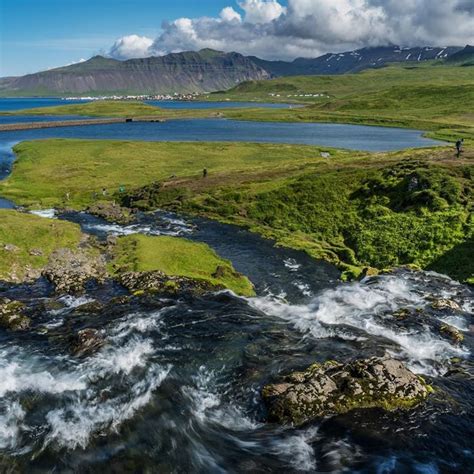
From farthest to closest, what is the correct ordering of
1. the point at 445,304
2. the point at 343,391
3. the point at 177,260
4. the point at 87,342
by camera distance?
1. the point at 177,260
2. the point at 445,304
3. the point at 87,342
4. the point at 343,391

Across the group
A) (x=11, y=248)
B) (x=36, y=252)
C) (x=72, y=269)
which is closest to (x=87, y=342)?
(x=72, y=269)

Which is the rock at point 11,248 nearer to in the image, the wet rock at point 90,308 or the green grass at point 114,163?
the wet rock at point 90,308

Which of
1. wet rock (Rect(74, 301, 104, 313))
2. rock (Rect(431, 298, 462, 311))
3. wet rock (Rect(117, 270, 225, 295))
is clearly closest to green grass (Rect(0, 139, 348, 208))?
wet rock (Rect(117, 270, 225, 295))

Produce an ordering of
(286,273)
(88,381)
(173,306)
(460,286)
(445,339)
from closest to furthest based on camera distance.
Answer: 1. (88,381)
2. (445,339)
3. (173,306)
4. (460,286)
5. (286,273)

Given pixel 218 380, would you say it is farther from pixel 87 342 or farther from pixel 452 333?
pixel 452 333

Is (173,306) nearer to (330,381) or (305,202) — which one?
(330,381)

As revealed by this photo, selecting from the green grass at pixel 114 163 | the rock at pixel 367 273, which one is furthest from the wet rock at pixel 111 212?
the rock at pixel 367 273

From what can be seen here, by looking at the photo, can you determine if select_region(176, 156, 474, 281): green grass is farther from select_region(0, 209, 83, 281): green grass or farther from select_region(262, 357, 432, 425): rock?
select_region(262, 357, 432, 425): rock

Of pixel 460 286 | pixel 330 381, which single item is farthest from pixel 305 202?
pixel 330 381
